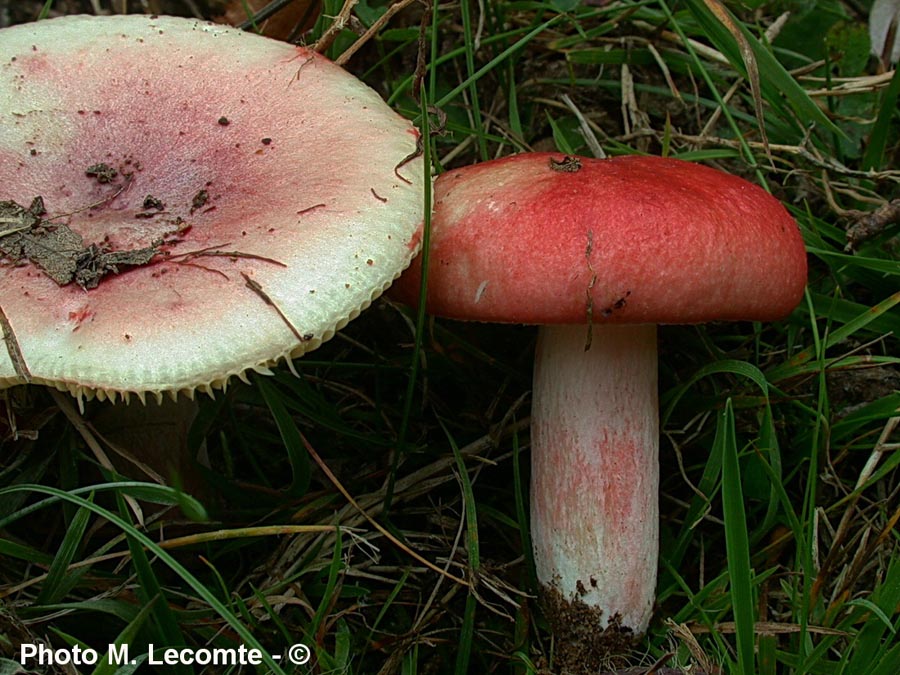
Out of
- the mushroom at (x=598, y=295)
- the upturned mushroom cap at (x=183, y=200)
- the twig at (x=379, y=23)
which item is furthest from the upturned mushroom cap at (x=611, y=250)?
the twig at (x=379, y=23)

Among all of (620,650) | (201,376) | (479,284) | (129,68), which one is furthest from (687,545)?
(129,68)

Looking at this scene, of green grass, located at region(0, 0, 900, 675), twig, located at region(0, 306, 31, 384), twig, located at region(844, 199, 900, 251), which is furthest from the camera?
twig, located at region(844, 199, 900, 251)

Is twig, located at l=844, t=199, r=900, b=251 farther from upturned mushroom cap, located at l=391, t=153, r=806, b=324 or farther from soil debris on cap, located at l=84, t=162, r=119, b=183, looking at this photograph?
soil debris on cap, located at l=84, t=162, r=119, b=183

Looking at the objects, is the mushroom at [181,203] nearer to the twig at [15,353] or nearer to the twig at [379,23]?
the twig at [15,353]

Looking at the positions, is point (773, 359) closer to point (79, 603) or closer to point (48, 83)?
point (79, 603)

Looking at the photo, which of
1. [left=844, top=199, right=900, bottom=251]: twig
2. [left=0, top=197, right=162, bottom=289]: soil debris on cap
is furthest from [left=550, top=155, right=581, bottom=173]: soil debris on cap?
[left=844, top=199, right=900, bottom=251]: twig
